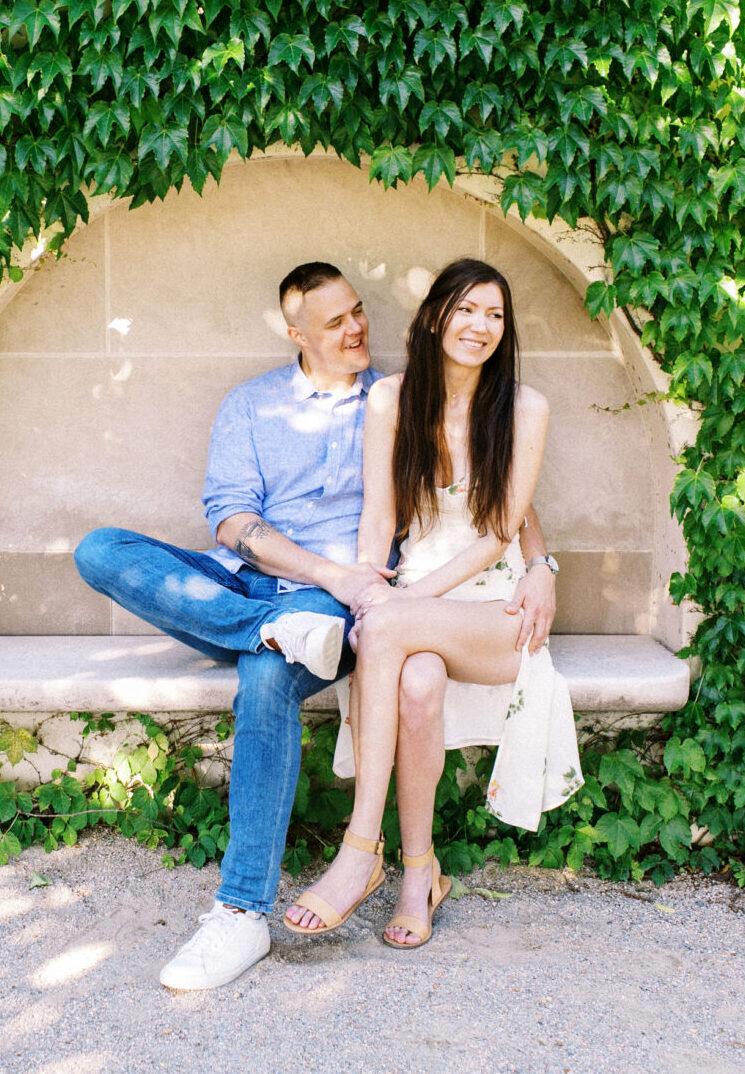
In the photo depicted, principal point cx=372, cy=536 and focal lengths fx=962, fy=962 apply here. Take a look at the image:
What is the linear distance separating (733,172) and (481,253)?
0.87 metres

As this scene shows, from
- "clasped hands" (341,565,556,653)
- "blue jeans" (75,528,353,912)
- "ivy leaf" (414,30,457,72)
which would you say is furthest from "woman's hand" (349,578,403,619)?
"ivy leaf" (414,30,457,72)

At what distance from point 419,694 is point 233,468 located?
993 millimetres

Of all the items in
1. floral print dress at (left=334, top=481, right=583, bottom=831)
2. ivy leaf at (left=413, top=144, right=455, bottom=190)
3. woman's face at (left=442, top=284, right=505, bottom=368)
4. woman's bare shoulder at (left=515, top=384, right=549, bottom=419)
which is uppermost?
ivy leaf at (left=413, top=144, right=455, bottom=190)

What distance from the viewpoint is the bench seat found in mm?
2775

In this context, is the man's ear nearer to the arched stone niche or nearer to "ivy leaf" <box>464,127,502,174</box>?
the arched stone niche

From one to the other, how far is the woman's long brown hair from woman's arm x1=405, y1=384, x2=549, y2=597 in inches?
1.1

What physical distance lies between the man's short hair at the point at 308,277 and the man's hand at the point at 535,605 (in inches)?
43.4

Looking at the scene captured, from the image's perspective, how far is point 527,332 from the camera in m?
3.29

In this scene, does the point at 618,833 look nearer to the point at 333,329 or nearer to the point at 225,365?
the point at 333,329

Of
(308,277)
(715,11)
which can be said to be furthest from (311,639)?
(715,11)

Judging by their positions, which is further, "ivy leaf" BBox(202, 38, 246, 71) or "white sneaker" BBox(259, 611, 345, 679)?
"ivy leaf" BBox(202, 38, 246, 71)

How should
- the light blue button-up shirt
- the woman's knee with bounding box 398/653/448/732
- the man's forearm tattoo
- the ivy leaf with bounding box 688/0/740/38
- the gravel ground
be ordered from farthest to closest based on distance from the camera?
the light blue button-up shirt → the man's forearm tattoo → the ivy leaf with bounding box 688/0/740/38 → the woman's knee with bounding box 398/653/448/732 → the gravel ground

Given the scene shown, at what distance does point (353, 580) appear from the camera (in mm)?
2713

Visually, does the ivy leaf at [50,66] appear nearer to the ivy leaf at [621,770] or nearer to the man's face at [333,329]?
the man's face at [333,329]
